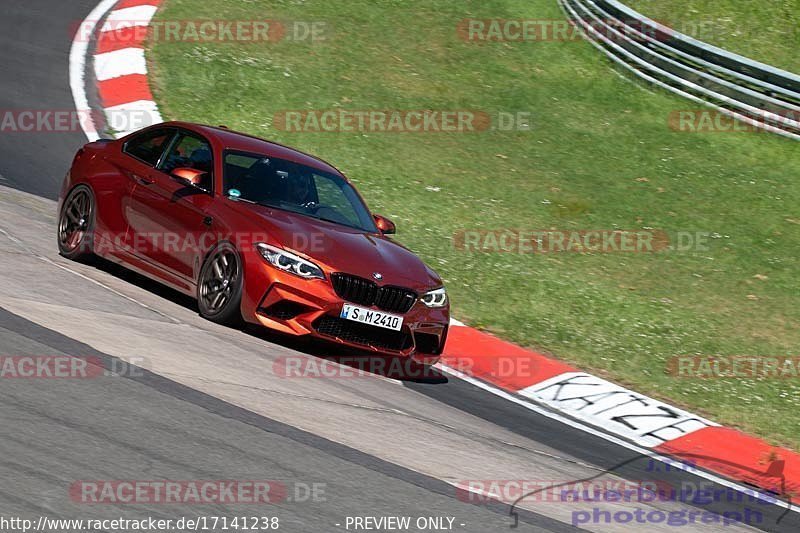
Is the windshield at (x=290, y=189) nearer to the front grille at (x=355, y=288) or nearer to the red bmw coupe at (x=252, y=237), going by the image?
the red bmw coupe at (x=252, y=237)

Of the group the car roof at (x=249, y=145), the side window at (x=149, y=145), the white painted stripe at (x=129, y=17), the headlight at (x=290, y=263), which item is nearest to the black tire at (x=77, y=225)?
the side window at (x=149, y=145)

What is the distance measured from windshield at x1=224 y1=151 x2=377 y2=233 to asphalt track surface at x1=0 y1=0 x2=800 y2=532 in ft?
3.58

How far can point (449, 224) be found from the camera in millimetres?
13688

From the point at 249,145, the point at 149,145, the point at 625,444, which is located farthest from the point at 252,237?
the point at 625,444

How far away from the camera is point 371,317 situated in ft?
28.8

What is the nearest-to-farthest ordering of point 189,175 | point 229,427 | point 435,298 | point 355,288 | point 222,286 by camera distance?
point 229,427, point 355,288, point 222,286, point 435,298, point 189,175

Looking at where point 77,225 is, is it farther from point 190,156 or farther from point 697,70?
point 697,70

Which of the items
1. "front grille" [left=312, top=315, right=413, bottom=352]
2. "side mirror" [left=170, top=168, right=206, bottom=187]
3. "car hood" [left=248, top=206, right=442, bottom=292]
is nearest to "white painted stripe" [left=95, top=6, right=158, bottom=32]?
"side mirror" [left=170, top=168, right=206, bottom=187]

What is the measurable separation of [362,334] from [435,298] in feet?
2.51

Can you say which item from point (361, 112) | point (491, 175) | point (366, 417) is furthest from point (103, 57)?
point (366, 417)

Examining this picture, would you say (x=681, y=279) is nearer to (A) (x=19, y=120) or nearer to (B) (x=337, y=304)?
(B) (x=337, y=304)

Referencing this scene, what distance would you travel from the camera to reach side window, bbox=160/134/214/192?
9.72 metres

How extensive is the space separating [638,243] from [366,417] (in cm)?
726

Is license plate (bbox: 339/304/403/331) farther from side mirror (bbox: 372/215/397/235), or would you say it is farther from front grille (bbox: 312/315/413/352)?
side mirror (bbox: 372/215/397/235)
